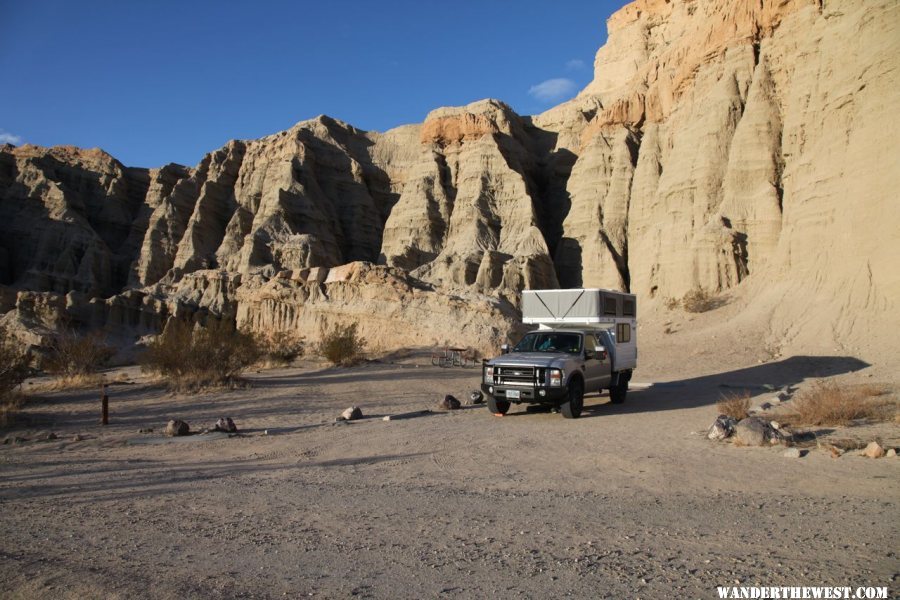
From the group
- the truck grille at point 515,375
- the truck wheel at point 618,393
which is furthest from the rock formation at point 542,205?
the truck grille at point 515,375

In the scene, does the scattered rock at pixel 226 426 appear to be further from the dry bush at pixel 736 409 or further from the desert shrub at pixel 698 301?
the desert shrub at pixel 698 301

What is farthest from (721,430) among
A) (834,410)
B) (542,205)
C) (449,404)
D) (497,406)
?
(542,205)

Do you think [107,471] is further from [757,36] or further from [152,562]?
[757,36]

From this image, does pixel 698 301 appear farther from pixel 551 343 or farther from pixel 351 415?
pixel 351 415

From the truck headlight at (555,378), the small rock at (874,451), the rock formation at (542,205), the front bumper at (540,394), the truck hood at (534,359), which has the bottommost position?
the small rock at (874,451)

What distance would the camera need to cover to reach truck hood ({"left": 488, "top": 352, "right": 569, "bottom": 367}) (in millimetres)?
11104

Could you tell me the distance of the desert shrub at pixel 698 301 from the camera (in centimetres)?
3141

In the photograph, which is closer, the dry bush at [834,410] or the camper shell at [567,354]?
the dry bush at [834,410]

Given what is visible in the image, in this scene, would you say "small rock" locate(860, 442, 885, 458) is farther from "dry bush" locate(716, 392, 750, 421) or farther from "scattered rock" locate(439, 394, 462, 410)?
"scattered rock" locate(439, 394, 462, 410)

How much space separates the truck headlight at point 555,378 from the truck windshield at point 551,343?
121cm

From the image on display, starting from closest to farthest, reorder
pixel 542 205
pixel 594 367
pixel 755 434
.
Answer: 1. pixel 755 434
2. pixel 594 367
3. pixel 542 205

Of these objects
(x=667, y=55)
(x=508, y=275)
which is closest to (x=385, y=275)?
(x=508, y=275)

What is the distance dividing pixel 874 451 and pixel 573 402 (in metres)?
5.13

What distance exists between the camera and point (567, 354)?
469 inches
